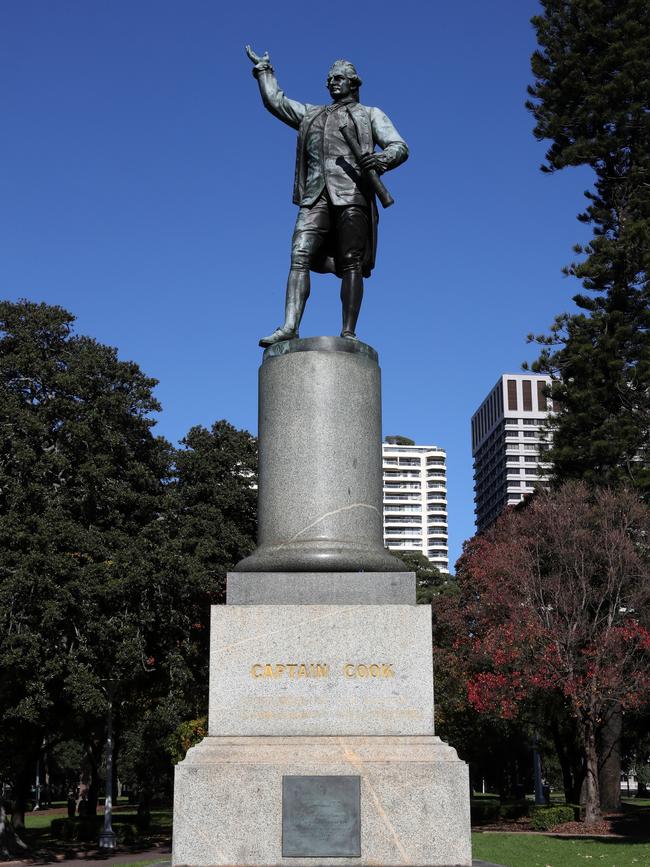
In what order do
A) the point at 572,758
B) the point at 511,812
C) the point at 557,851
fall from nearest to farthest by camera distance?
the point at 557,851 → the point at 511,812 → the point at 572,758

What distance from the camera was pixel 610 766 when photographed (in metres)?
34.3

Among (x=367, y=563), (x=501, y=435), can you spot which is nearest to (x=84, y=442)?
(x=367, y=563)

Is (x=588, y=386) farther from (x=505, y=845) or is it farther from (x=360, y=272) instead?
(x=360, y=272)

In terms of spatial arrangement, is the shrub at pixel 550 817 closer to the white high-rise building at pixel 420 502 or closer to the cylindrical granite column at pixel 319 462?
the cylindrical granite column at pixel 319 462

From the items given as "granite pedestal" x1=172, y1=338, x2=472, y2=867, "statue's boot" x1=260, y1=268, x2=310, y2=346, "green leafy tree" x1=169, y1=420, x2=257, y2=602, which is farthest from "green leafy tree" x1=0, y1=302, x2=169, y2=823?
"granite pedestal" x1=172, y1=338, x2=472, y2=867

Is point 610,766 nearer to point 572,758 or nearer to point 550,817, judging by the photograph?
point 550,817

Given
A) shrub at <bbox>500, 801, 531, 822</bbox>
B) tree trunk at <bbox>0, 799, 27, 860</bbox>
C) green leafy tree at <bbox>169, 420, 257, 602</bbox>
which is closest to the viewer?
tree trunk at <bbox>0, 799, 27, 860</bbox>

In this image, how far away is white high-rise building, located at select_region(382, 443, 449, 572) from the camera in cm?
19425

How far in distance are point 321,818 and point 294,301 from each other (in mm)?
4708

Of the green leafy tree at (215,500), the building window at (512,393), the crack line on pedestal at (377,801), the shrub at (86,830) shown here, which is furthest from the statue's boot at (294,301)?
the building window at (512,393)

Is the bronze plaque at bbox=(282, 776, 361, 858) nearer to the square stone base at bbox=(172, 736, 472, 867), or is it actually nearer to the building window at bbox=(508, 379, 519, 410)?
the square stone base at bbox=(172, 736, 472, 867)

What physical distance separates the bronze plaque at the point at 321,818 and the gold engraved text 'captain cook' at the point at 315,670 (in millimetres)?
802

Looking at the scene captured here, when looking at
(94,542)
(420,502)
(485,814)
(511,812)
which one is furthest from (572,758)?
(420,502)

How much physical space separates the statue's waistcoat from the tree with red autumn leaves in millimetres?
22143
